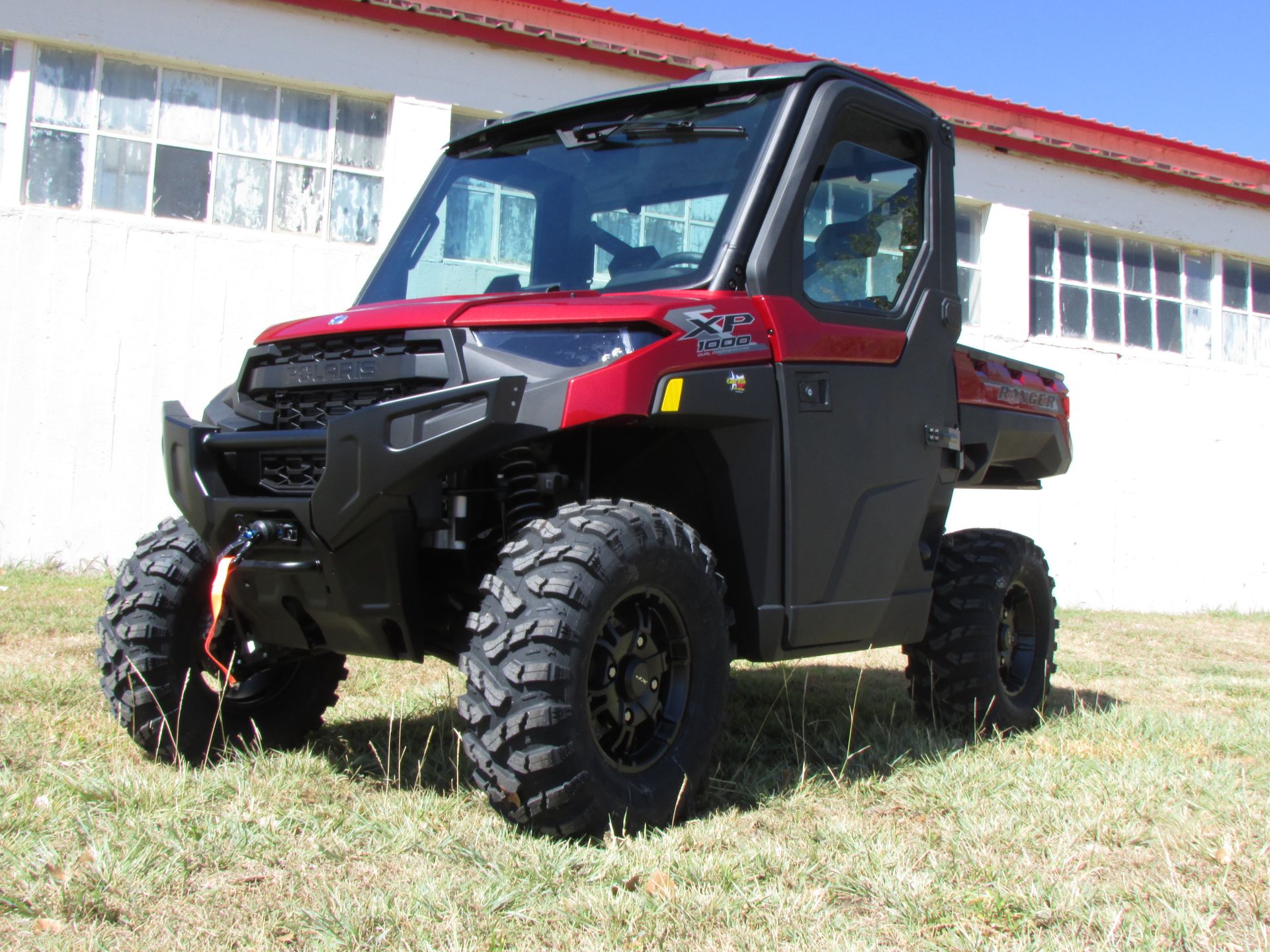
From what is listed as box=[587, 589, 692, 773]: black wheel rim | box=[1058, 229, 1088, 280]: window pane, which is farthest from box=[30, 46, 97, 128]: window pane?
box=[1058, 229, 1088, 280]: window pane

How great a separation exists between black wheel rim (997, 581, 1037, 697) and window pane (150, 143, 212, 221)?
762cm

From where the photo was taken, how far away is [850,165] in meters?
4.35

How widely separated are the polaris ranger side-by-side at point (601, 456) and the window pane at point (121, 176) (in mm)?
6333

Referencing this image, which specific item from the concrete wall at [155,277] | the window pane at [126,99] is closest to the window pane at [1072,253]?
the concrete wall at [155,277]

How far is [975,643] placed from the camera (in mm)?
5047

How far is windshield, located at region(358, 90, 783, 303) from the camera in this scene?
3994mm

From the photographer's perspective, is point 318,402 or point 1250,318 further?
point 1250,318

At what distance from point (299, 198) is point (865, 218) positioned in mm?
7278

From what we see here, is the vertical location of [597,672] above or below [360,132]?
below

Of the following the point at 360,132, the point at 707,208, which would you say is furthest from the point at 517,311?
the point at 360,132

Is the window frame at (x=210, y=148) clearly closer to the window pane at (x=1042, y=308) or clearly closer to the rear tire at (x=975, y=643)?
the rear tire at (x=975, y=643)

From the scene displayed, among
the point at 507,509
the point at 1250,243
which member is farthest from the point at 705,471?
the point at 1250,243

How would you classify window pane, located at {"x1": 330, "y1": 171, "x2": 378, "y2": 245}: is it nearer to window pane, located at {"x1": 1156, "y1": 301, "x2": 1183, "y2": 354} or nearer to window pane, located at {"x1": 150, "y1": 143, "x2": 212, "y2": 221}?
window pane, located at {"x1": 150, "y1": 143, "x2": 212, "y2": 221}

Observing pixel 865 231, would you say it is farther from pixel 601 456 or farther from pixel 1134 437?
Answer: pixel 1134 437
